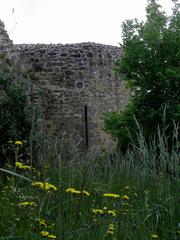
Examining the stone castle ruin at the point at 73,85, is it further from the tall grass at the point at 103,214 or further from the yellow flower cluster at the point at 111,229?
the yellow flower cluster at the point at 111,229

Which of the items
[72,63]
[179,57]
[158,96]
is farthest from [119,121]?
[72,63]

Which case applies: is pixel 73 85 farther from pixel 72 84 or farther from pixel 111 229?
pixel 111 229

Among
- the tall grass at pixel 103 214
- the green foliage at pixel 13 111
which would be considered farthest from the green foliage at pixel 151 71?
the tall grass at pixel 103 214

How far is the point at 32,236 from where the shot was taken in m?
2.80

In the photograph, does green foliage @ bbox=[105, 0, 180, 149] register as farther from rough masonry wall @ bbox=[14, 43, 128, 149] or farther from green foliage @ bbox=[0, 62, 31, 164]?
rough masonry wall @ bbox=[14, 43, 128, 149]

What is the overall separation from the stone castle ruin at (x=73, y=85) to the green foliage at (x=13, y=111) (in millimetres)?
4572

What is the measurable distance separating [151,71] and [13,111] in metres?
3.18

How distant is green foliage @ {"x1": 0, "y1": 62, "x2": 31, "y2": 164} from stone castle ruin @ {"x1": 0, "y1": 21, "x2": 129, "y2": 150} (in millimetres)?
4572

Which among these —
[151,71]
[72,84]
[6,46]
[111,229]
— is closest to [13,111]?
[6,46]

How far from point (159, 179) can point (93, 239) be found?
99cm

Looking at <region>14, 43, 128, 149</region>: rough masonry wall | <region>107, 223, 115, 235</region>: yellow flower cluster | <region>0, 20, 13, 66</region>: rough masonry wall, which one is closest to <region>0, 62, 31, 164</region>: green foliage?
<region>0, 20, 13, 66</region>: rough masonry wall

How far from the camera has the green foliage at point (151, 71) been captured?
9969 mm

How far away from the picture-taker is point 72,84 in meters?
13.8

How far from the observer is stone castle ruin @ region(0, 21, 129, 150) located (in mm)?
13484
